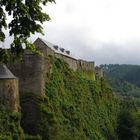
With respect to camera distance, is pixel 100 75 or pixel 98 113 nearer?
pixel 98 113

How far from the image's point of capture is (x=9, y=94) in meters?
59.6

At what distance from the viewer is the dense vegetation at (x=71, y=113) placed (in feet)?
206

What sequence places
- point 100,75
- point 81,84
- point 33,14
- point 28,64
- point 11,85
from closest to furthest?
point 33,14 → point 11,85 → point 28,64 → point 81,84 → point 100,75

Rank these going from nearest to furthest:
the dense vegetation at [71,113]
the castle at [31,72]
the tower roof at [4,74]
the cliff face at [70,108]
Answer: the tower roof at [4,74], the dense vegetation at [71,113], the cliff face at [70,108], the castle at [31,72]

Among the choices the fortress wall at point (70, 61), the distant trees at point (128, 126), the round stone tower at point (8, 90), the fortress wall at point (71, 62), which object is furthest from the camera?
the distant trees at point (128, 126)

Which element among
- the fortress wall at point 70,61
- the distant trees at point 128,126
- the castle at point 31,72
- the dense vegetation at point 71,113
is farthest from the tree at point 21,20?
the distant trees at point 128,126

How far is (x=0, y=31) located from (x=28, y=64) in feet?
131

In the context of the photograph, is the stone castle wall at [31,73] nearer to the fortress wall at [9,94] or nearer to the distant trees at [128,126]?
the fortress wall at [9,94]

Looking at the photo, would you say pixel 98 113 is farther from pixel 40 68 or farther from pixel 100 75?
pixel 40 68

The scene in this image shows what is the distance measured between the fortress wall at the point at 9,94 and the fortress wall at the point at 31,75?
397 centimetres

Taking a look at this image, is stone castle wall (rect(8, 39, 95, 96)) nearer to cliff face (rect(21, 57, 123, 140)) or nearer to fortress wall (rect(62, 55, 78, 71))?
cliff face (rect(21, 57, 123, 140))

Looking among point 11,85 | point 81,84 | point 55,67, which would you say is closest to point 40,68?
point 11,85

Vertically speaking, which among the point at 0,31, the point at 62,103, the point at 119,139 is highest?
the point at 0,31

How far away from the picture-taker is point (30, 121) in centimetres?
6328
